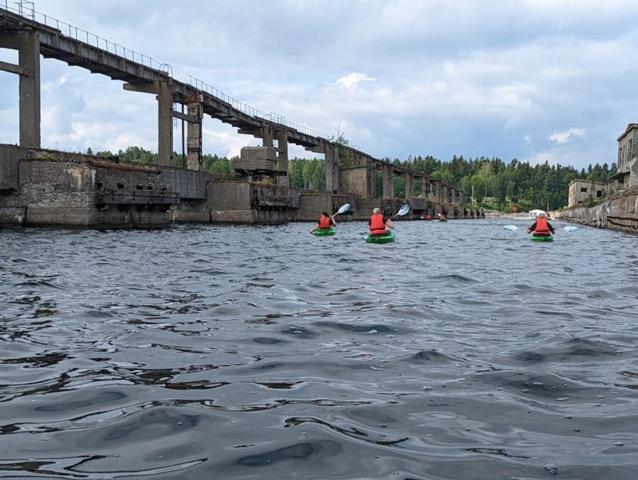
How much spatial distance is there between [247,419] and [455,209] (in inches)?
5403

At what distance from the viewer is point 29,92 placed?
38938 mm

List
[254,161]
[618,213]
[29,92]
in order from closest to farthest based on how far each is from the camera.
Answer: [29,92] < [618,213] < [254,161]

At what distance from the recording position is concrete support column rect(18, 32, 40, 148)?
3869cm

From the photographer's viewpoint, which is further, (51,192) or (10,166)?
(51,192)

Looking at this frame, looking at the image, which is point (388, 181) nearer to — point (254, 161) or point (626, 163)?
point (626, 163)

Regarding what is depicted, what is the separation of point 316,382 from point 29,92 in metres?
40.0

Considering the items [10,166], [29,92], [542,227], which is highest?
[29,92]

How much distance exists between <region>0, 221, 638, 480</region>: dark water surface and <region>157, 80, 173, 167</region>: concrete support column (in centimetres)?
4258

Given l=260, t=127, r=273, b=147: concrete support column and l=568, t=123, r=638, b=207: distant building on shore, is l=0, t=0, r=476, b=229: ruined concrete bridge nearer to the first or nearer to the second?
l=260, t=127, r=273, b=147: concrete support column

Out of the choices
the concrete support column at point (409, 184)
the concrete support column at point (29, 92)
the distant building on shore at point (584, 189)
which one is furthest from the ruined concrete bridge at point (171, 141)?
the distant building on shore at point (584, 189)

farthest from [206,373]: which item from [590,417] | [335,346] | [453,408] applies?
[590,417]

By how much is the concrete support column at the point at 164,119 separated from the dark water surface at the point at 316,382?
4258 centimetres

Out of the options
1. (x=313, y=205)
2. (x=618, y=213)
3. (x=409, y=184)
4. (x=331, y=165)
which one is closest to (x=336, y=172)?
(x=331, y=165)

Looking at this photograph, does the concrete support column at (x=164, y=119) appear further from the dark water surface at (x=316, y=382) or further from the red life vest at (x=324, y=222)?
the dark water surface at (x=316, y=382)
